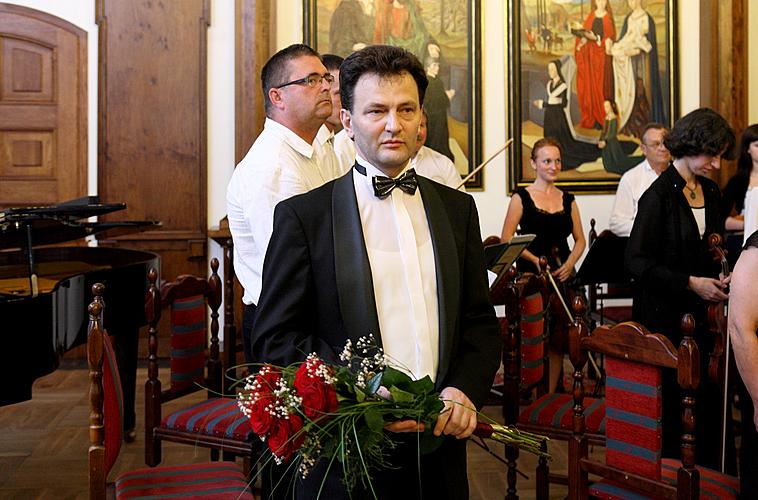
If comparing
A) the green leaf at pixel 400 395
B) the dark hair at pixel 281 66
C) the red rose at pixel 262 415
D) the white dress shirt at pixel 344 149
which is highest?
the dark hair at pixel 281 66

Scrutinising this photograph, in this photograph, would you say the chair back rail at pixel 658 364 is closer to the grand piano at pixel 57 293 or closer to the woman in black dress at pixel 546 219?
the grand piano at pixel 57 293

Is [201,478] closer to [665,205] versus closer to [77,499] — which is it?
[77,499]

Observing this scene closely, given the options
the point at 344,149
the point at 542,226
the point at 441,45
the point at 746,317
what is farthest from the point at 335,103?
the point at 441,45

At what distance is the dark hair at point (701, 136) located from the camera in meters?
4.02

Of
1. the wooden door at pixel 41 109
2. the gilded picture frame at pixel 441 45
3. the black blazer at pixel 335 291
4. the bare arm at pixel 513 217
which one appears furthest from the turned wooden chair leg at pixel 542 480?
the wooden door at pixel 41 109

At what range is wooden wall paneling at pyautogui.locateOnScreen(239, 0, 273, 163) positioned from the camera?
7.14 metres

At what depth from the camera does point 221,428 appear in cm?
360

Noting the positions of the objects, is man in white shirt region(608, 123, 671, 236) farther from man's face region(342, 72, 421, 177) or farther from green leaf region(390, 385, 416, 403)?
green leaf region(390, 385, 416, 403)

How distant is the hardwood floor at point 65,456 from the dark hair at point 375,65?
2.50 metres

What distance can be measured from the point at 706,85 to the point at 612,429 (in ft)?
17.7

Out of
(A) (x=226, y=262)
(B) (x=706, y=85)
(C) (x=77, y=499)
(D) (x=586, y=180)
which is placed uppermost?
(B) (x=706, y=85)

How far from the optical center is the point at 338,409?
1.94 m

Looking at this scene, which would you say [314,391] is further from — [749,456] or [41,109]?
[41,109]

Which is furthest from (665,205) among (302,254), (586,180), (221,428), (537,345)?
(586,180)
